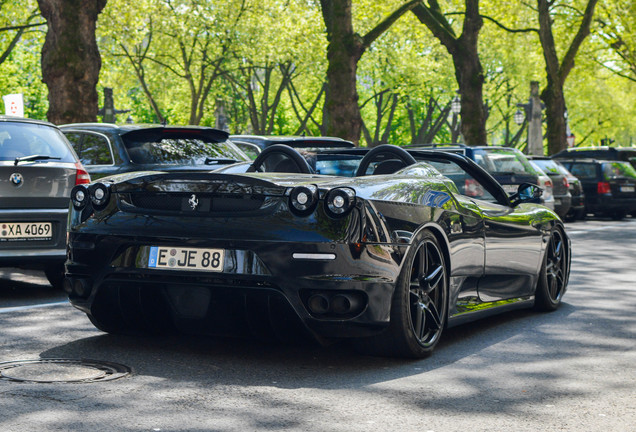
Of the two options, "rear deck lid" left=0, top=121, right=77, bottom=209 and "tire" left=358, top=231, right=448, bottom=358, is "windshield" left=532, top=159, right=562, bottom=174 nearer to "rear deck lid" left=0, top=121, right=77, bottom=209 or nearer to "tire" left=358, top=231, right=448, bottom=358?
"rear deck lid" left=0, top=121, right=77, bottom=209

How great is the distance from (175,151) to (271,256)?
17.5 feet

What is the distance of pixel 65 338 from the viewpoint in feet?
22.1

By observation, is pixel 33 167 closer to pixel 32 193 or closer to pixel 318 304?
pixel 32 193

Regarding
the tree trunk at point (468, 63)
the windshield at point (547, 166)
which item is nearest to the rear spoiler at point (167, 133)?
the windshield at point (547, 166)

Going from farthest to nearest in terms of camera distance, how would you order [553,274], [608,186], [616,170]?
[616,170] < [608,186] < [553,274]

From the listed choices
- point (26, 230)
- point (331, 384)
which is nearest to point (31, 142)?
point (26, 230)

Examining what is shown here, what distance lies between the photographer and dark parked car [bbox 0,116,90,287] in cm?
875

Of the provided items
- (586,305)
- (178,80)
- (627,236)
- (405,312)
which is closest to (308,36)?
(178,80)

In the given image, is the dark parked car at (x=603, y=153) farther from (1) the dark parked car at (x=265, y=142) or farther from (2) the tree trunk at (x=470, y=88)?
(1) the dark parked car at (x=265, y=142)

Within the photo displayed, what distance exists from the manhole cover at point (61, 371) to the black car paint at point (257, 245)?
438 millimetres

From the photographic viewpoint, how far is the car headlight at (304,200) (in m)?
5.65

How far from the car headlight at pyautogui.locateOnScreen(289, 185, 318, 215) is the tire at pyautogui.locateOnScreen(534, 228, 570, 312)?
11.0 feet

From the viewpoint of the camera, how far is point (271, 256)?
5.64 meters

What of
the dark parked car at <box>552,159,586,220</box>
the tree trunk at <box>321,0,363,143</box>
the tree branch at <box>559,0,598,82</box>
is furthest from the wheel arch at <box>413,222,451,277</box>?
the tree branch at <box>559,0,598,82</box>
